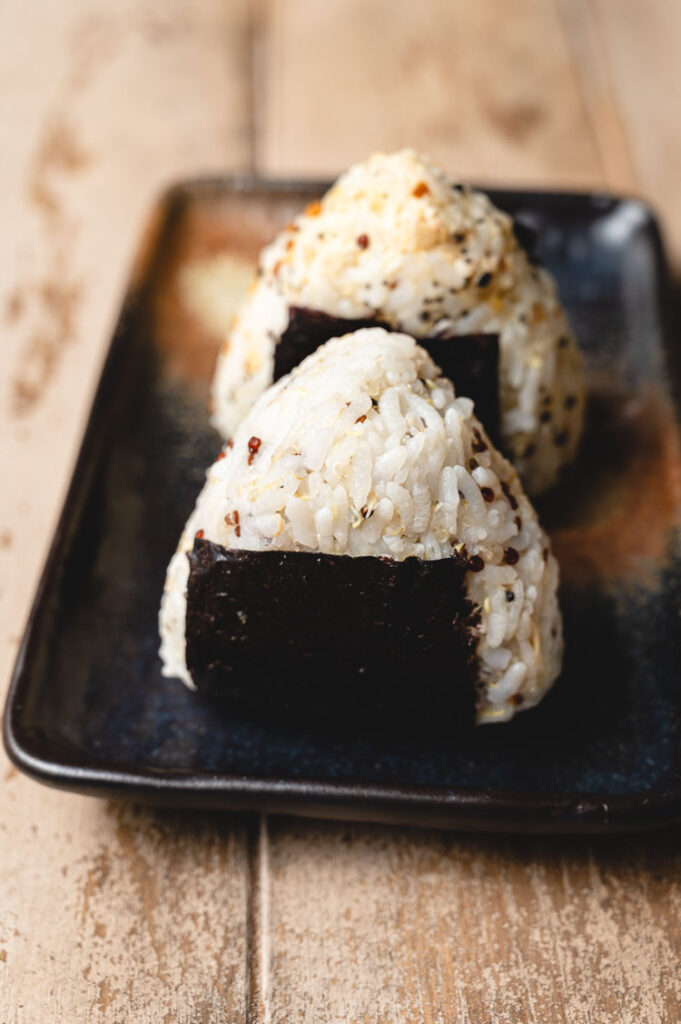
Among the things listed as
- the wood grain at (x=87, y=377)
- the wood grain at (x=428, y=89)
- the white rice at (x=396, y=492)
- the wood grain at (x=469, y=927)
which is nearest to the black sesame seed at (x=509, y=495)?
the white rice at (x=396, y=492)

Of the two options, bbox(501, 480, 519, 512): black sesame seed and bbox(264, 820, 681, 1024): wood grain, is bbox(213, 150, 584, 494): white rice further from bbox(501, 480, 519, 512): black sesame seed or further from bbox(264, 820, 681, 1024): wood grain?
bbox(264, 820, 681, 1024): wood grain

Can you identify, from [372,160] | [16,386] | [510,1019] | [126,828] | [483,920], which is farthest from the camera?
[16,386]

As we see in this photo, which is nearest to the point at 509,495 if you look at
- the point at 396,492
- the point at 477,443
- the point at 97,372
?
the point at 477,443

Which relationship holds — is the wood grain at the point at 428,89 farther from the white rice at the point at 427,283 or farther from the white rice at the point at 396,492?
the white rice at the point at 396,492

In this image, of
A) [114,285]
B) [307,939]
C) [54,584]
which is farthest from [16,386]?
[307,939]

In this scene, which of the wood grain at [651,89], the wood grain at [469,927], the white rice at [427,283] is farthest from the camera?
the wood grain at [651,89]

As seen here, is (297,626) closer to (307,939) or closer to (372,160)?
(307,939)

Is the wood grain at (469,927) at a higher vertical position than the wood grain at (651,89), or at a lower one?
lower
